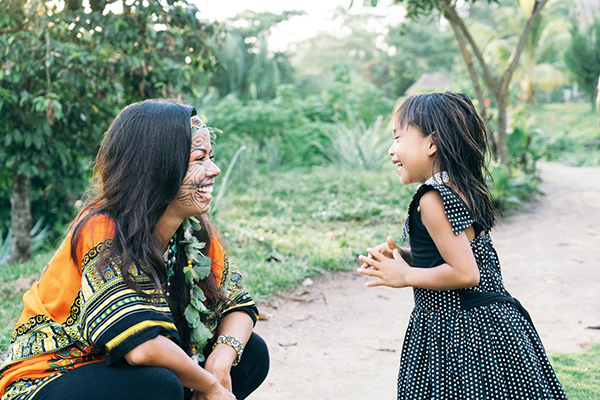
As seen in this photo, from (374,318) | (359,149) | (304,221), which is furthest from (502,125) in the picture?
(374,318)

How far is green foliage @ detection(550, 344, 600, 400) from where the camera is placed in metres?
2.70

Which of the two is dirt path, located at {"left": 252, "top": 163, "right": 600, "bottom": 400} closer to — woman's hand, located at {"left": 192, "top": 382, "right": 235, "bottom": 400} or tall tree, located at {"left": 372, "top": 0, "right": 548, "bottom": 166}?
woman's hand, located at {"left": 192, "top": 382, "right": 235, "bottom": 400}

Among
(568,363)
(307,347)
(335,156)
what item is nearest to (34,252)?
(307,347)

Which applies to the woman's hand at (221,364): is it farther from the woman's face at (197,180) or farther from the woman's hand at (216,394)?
the woman's face at (197,180)

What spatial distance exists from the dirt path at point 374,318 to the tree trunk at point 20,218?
2.38m

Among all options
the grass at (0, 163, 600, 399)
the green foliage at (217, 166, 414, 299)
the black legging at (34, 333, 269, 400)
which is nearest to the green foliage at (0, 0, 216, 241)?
the grass at (0, 163, 600, 399)

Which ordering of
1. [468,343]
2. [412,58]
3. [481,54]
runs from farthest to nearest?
[412,58] → [481,54] → [468,343]

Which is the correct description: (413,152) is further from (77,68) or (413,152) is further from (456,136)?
(77,68)

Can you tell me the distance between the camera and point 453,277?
1909 mm

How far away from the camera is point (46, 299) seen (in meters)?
1.79

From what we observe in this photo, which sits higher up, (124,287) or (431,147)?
(431,147)

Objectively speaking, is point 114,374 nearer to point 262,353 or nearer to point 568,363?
point 262,353

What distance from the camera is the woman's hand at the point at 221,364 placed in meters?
2.00

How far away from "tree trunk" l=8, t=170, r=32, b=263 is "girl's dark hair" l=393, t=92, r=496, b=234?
3.91 m
